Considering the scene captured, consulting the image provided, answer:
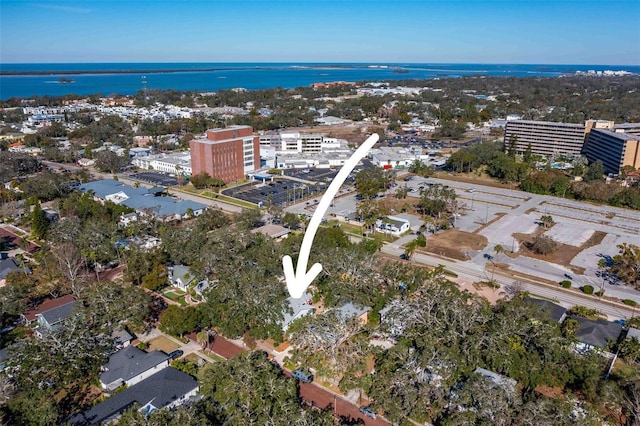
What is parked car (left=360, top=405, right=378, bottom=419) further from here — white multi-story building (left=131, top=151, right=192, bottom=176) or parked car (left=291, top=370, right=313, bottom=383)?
white multi-story building (left=131, top=151, right=192, bottom=176)

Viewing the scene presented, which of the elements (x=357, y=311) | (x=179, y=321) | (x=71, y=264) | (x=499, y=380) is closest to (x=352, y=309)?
(x=357, y=311)

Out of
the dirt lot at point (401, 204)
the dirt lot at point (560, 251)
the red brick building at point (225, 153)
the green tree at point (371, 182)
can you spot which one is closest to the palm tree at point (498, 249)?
the dirt lot at point (560, 251)

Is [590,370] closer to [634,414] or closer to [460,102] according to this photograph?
[634,414]

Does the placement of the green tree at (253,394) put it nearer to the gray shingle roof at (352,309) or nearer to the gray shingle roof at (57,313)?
the gray shingle roof at (352,309)

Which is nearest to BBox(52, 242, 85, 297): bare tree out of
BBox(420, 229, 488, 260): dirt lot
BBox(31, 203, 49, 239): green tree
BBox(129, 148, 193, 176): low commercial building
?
BBox(31, 203, 49, 239): green tree

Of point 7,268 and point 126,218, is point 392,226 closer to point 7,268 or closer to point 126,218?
point 126,218

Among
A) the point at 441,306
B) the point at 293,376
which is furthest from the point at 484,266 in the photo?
the point at 293,376
